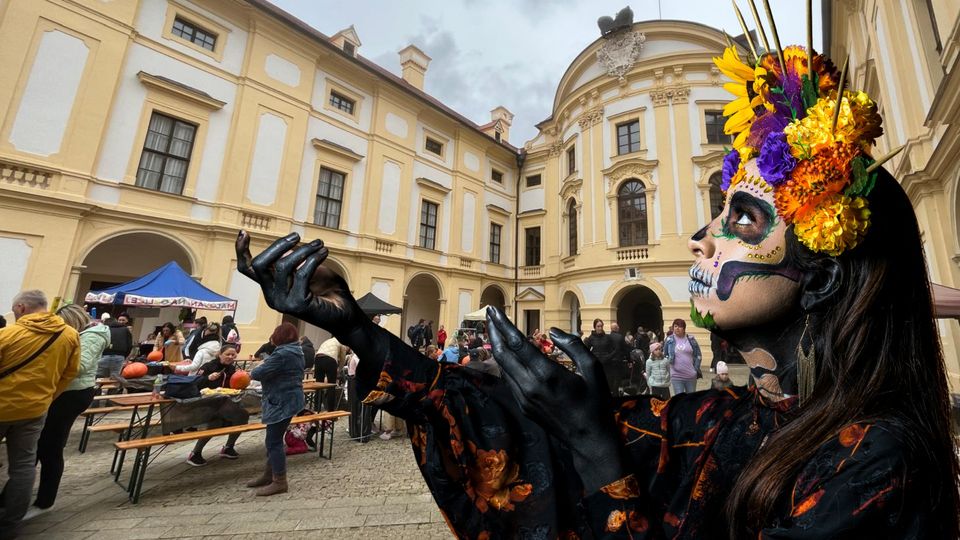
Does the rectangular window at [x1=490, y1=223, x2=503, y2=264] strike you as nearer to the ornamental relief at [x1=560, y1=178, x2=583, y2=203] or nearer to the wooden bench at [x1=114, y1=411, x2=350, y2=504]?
the ornamental relief at [x1=560, y1=178, x2=583, y2=203]

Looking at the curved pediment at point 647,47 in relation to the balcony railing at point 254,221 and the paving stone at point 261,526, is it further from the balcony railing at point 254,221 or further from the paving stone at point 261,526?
the paving stone at point 261,526

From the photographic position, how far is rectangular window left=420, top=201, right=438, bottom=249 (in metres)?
17.6

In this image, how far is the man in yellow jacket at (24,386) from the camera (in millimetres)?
3143

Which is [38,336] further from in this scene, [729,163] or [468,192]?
[468,192]

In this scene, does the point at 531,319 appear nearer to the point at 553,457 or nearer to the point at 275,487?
the point at 275,487

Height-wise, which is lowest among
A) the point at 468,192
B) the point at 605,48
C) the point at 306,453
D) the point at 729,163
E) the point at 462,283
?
the point at 306,453

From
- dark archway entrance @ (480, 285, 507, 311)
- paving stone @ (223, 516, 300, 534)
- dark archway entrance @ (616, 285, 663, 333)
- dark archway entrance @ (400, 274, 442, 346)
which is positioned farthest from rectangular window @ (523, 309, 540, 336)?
paving stone @ (223, 516, 300, 534)

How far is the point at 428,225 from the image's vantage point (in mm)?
17875

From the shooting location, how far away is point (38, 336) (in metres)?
3.28

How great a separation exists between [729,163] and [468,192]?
61.7ft

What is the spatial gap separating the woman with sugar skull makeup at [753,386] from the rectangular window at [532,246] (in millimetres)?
20031

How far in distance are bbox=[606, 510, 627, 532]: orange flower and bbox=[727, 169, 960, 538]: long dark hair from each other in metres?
0.24

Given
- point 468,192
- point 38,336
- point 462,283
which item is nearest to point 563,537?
point 38,336

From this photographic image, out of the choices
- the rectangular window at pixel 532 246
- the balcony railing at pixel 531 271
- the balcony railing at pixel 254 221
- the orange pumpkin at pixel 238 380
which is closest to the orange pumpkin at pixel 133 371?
the orange pumpkin at pixel 238 380
